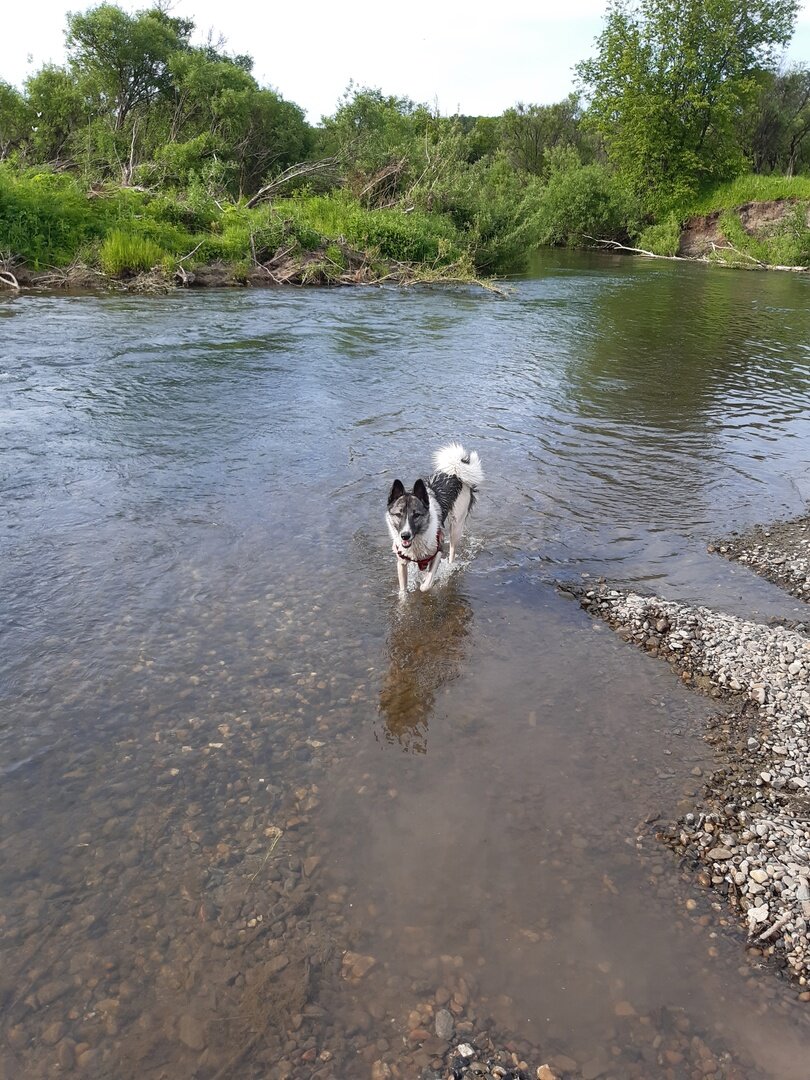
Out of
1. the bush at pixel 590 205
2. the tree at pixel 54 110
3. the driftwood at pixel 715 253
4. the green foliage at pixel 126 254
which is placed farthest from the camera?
the bush at pixel 590 205

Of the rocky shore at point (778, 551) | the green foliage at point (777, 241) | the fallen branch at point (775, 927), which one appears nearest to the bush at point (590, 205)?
the green foliage at point (777, 241)

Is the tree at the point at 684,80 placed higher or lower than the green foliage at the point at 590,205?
higher

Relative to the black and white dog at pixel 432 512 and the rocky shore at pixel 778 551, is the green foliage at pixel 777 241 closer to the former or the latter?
the rocky shore at pixel 778 551

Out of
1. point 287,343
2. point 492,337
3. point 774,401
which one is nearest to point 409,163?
point 492,337

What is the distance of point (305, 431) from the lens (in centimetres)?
1131

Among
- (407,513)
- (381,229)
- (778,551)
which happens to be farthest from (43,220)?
(778,551)

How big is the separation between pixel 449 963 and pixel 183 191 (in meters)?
29.0

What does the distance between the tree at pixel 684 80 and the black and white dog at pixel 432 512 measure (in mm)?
48230

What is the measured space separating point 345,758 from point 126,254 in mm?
20824

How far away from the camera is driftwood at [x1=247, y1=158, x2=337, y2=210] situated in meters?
27.0

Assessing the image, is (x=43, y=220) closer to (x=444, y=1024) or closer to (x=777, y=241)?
(x=444, y=1024)

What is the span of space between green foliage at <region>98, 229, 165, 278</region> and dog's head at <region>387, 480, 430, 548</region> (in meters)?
18.7

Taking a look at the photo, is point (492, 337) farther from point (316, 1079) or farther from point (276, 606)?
point (316, 1079)

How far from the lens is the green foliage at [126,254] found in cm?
2098
